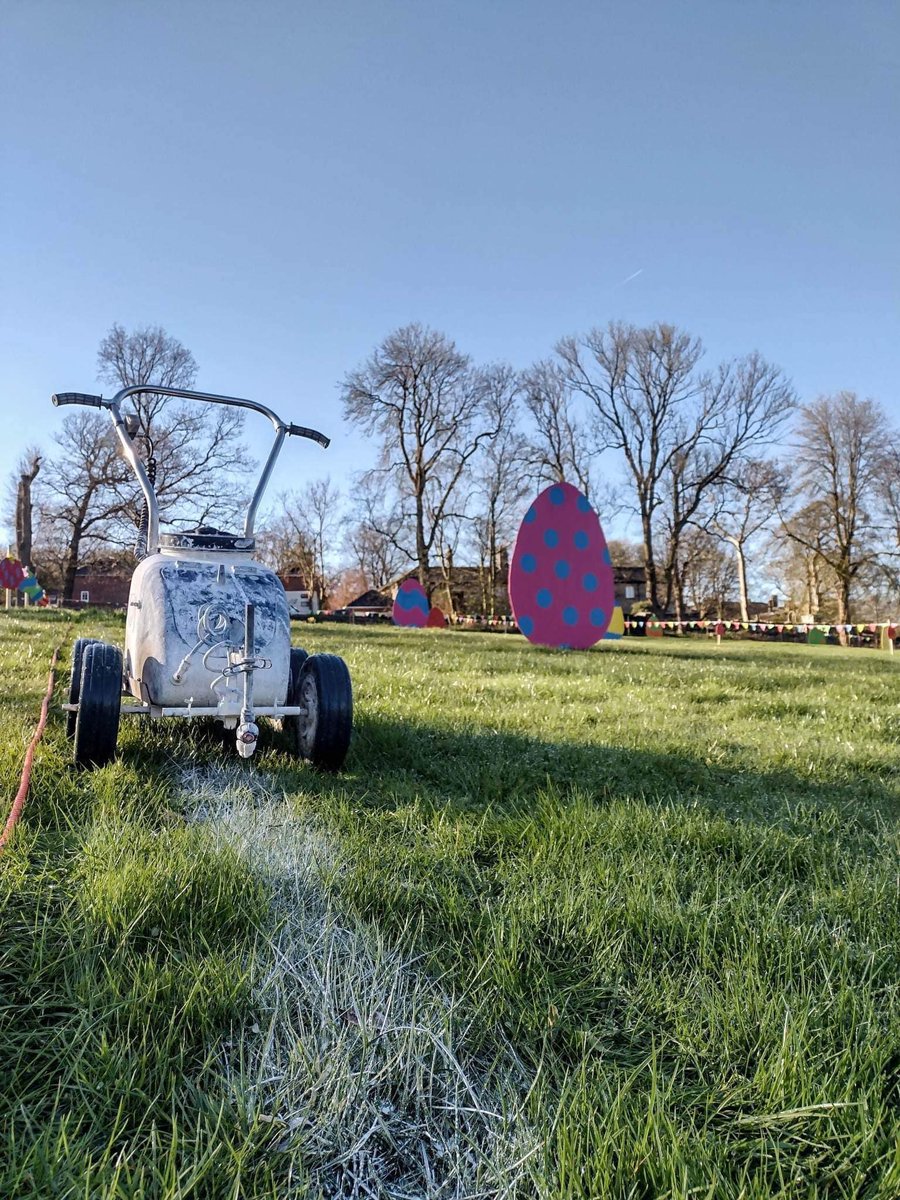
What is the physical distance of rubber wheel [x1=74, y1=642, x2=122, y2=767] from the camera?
312 centimetres

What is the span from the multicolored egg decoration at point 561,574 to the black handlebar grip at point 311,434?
782cm

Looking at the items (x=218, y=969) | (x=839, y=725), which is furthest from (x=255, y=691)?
(x=839, y=725)

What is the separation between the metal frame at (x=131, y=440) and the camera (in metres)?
3.82

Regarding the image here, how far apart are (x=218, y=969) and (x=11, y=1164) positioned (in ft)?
1.80

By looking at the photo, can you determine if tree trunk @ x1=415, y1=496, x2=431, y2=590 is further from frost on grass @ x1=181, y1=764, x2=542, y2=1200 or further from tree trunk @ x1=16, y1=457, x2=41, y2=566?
frost on grass @ x1=181, y1=764, x2=542, y2=1200

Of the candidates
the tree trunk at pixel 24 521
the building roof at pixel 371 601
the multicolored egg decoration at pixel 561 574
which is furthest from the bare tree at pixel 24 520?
the building roof at pixel 371 601

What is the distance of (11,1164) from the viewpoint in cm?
112

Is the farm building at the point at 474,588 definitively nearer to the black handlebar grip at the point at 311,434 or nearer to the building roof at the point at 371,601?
the building roof at the point at 371,601

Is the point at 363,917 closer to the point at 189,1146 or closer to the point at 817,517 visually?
the point at 189,1146

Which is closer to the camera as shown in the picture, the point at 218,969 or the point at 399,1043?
the point at 399,1043

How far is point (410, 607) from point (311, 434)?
27.0 m

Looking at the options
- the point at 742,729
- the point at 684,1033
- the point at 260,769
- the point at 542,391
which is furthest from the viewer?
the point at 542,391

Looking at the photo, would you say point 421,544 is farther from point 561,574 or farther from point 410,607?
point 561,574

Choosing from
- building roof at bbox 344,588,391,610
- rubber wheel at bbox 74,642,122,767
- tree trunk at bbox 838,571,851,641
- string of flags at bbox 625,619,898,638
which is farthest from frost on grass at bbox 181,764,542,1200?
building roof at bbox 344,588,391,610
